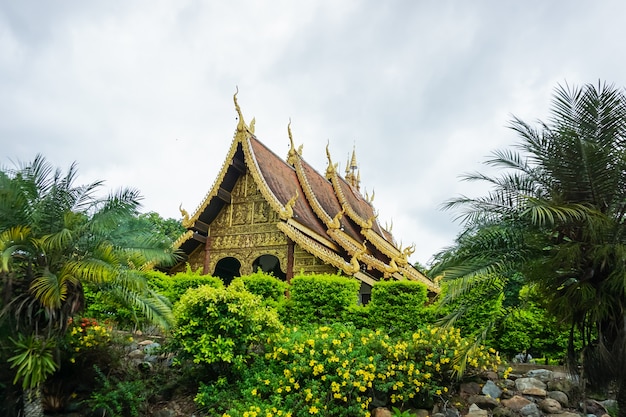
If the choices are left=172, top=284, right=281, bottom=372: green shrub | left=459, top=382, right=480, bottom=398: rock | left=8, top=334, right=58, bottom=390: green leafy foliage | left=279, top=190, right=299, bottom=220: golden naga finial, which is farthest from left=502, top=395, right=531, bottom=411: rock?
left=279, top=190, right=299, bottom=220: golden naga finial

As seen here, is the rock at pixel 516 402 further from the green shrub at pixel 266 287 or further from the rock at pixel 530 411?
the green shrub at pixel 266 287

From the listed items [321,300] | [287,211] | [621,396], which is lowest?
[621,396]

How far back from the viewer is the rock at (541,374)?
321 inches

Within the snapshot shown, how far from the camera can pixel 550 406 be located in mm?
7367

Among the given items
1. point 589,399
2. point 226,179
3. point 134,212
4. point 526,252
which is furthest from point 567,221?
point 226,179

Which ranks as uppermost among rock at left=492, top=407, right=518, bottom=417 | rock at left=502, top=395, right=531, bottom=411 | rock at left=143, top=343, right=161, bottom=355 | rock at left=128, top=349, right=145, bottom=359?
rock at left=143, top=343, right=161, bottom=355

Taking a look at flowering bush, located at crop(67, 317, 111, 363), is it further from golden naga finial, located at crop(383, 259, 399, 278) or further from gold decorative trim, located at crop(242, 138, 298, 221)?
golden naga finial, located at crop(383, 259, 399, 278)

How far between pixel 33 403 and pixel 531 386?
304 inches

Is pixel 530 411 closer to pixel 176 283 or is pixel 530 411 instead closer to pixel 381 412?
pixel 381 412

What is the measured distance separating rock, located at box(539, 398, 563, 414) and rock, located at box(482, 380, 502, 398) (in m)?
0.60

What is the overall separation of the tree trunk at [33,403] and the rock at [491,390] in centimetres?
671

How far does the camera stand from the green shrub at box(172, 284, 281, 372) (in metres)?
7.62

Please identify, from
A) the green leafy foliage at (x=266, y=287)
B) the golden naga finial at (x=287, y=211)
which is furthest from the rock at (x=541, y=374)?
the golden naga finial at (x=287, y=211)

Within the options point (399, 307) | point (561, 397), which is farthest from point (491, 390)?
point (399, 307)
